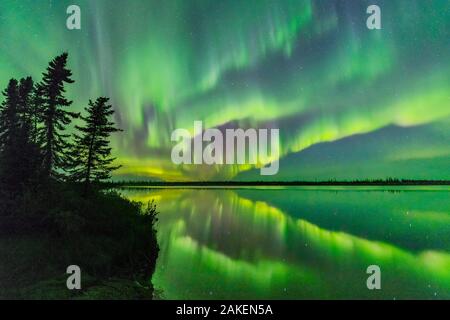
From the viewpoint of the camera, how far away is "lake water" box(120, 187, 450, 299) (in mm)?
11633

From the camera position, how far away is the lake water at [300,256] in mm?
11633

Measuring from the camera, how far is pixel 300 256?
15070 mm

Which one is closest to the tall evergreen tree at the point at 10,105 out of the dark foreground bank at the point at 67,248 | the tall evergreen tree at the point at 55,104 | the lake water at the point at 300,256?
the tall evergreen tree at the point at 55,104

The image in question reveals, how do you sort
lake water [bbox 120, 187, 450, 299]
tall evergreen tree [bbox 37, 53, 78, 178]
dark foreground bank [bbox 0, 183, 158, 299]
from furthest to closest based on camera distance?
tall evergreen tree [bbox 37, 53, 78, 178] < lake water [bbox 120, 187, 450, 299] < dark foreground bank [bbox 0, 183, 158, 299]

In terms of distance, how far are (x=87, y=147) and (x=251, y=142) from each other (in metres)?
6.69

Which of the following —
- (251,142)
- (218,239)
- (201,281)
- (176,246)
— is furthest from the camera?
(218,239)

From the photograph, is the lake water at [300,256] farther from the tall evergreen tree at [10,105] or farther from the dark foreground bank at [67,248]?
the tall evergreen tree at [10,105]

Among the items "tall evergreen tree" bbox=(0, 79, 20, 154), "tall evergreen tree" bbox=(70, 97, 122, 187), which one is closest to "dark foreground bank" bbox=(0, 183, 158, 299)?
"tall evergreen tree" bbox=(70, 97, 122, 187)

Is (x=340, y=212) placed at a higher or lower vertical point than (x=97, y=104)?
lower

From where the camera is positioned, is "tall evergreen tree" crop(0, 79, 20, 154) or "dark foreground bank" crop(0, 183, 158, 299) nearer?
"dark foreground bank" crop(0, 183, 158, 299)

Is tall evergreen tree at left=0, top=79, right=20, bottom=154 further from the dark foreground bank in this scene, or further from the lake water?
the lake water

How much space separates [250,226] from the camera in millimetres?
20812
